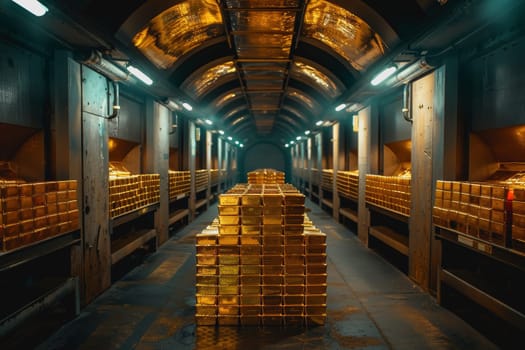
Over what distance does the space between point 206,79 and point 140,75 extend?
4.51m

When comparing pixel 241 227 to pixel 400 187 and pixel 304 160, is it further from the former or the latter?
pixel 304 160

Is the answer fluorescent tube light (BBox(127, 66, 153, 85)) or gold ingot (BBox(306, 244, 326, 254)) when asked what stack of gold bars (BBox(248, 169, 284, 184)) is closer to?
fluorescent tube light (BBox(127, 66, 153, 85))

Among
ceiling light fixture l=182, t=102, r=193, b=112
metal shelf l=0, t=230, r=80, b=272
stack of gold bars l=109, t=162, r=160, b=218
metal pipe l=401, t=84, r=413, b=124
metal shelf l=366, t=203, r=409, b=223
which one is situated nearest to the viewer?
metal shelf l=0, t=230, r=80, b=272

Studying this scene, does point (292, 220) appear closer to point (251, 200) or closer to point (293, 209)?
point (293, 209)

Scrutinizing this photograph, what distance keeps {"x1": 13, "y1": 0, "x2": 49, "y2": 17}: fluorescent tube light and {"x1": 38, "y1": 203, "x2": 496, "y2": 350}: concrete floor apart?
10.8ft

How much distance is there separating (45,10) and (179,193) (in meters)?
7.39

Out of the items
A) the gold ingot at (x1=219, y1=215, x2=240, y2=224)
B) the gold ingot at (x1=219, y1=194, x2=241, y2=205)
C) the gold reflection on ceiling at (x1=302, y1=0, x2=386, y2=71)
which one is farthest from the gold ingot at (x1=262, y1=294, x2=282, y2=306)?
the gold reflection on ceiling at (x1=302, y1=0, x2=386, y2=71)

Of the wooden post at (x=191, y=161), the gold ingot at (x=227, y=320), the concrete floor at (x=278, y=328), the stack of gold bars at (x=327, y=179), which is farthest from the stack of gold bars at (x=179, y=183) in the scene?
the gold ingot at (x=227, y=320)

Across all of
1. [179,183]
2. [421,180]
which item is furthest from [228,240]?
[179,183]

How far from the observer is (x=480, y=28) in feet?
13.9

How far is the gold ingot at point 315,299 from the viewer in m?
4.55

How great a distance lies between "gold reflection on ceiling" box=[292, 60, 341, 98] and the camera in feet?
32.7

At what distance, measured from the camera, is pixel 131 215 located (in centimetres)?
690

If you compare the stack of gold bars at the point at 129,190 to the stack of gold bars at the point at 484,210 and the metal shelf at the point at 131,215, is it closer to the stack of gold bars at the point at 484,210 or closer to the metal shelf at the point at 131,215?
the metal shelf at the point at 131,215
